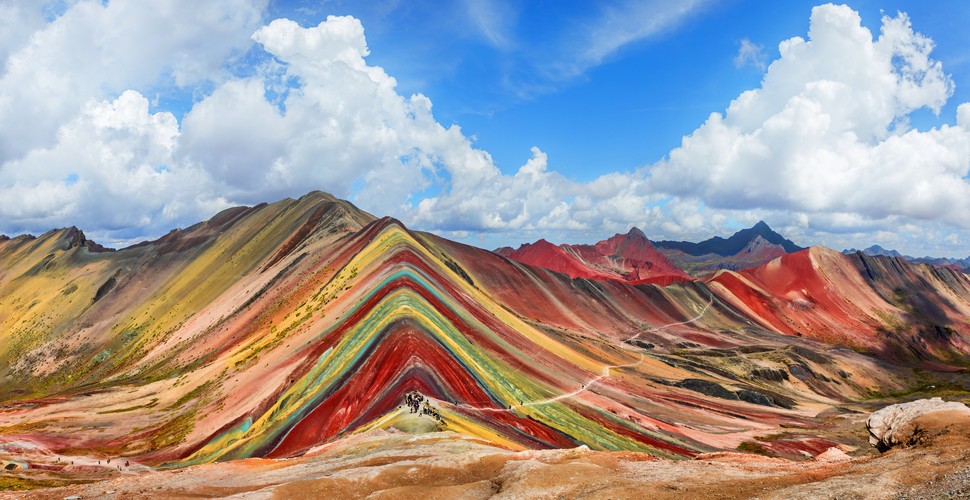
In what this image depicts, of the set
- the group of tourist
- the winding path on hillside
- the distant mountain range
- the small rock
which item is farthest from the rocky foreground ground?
the winding path on hillside

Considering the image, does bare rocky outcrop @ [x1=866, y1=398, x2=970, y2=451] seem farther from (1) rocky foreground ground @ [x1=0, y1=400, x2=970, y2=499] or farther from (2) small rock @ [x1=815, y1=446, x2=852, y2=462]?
(2) small rock @ [x1=815, y1=446, x2=852, y2=462]

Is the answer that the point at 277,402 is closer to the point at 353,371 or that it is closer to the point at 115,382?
the point at 353,371

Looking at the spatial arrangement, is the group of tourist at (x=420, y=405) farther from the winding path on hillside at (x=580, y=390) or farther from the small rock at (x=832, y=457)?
the small rock at (x=832, y=457)

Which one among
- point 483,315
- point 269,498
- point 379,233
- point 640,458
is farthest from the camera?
point 379,233

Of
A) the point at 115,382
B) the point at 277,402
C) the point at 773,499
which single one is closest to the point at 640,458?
the point at 773,499

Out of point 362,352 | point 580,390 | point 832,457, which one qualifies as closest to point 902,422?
point 832,457

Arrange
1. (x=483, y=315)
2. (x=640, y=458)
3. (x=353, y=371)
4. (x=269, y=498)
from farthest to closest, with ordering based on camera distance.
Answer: (x=483, y=315) < (x=353, y=371) < (x=640, y=458) < (x=269, y=498)

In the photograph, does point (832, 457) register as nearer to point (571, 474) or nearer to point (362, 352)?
point (571, 474)

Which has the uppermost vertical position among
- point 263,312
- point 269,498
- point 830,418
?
point 263,312
